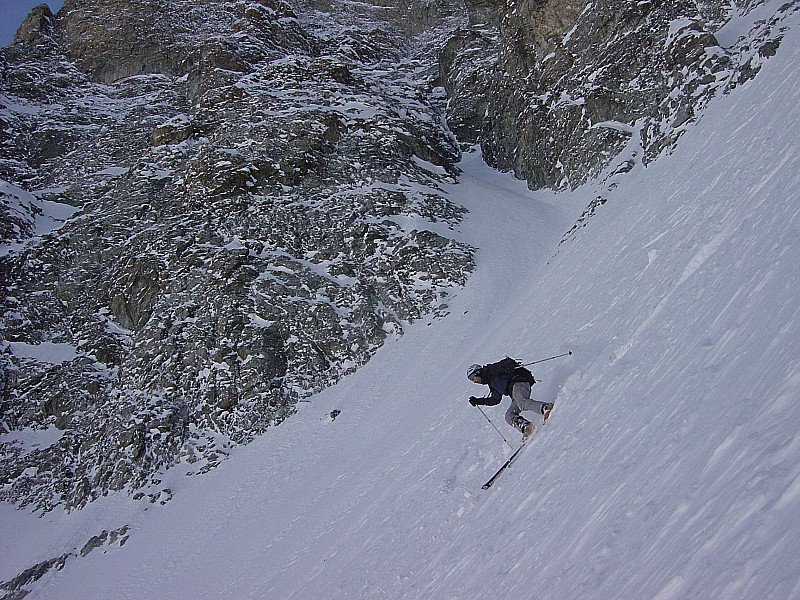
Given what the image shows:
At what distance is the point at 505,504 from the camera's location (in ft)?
22.2

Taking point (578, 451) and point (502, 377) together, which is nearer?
point (578, 451)

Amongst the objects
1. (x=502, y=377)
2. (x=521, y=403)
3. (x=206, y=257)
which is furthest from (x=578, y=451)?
(x=206, y=257)

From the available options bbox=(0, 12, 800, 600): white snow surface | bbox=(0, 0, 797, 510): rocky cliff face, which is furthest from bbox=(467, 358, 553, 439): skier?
bbox=(0, 0, 797, 510): rocky cliff face

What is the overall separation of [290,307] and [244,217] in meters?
7.53

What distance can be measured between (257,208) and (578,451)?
27202mm

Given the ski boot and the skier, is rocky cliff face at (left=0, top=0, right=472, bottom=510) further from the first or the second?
the ski boot

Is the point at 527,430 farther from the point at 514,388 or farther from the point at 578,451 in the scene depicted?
the point at 578,451

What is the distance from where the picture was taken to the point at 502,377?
27.8 feet

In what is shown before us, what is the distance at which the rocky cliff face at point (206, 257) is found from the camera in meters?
23.4

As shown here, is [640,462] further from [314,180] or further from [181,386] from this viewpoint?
[314,180]

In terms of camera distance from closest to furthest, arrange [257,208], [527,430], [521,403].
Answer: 1. [527,430]
2. [521,403]
3. [257,208]

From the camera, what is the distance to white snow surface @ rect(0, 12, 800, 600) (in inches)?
143

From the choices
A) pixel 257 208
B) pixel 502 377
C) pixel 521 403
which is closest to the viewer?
pixel 521 403

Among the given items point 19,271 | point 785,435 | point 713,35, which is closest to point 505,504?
point 785,435
